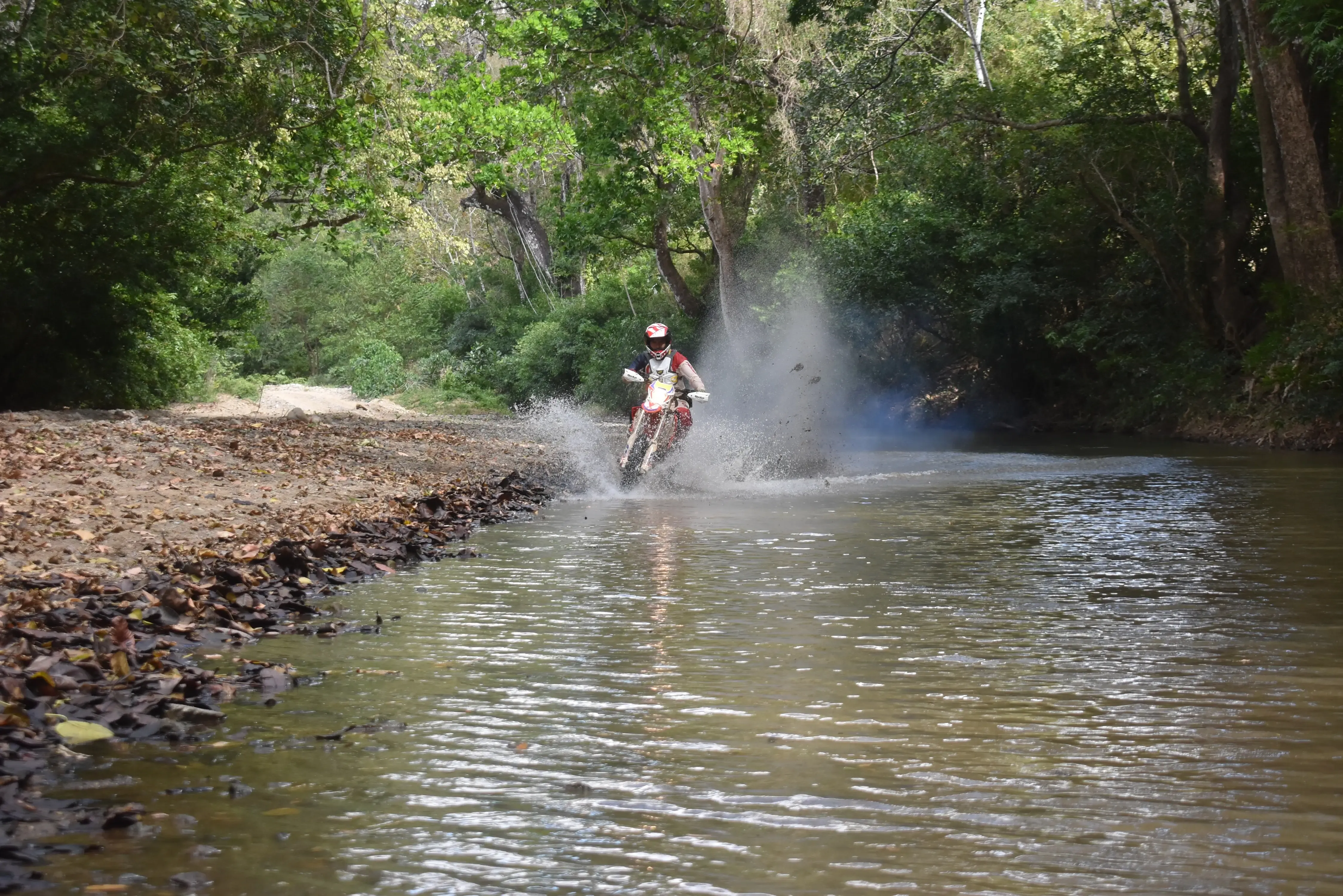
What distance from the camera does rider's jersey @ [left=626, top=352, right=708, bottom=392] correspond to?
688 inches

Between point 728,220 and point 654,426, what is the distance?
24507mm

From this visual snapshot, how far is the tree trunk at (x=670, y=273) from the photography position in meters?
40.1

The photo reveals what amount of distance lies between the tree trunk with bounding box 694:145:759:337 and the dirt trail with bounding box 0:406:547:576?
1747 centimetres

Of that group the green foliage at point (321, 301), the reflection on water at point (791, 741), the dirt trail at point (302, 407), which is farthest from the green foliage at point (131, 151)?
the green foliage at point (321, 301)

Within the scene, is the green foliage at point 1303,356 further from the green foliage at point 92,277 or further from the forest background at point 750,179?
the green foliage at point 92,277

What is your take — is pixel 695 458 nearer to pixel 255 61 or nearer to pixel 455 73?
pixel 255 61

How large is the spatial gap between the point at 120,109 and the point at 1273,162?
63.9 ft

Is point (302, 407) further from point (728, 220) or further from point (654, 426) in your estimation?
point (654, 426)

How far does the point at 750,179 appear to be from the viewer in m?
39.8

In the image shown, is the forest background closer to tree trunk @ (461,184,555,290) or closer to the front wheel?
tree trunk @ (461,184,555,290)

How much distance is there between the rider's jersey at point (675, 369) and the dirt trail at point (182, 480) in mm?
2357

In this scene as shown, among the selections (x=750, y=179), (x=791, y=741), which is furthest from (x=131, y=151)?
(x=750, y=179)

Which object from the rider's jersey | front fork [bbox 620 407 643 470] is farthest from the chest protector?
front fork [bbox 620 407 643 470]

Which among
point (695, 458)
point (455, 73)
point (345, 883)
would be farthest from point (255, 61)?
point (345, 883)
